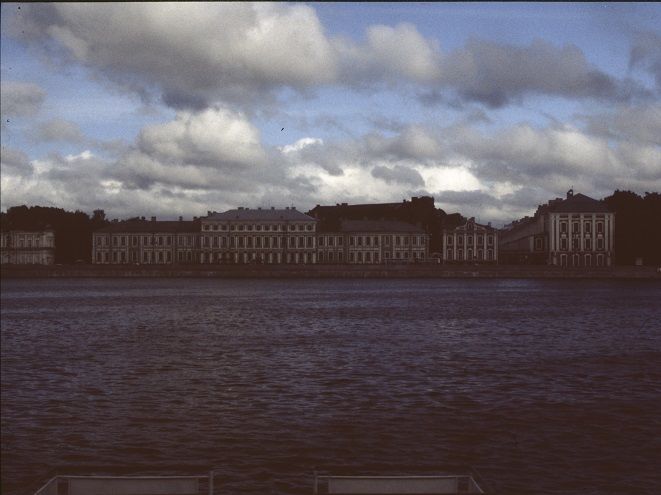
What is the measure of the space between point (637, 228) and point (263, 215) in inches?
2050

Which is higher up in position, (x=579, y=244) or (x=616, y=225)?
(x=616, y=225)

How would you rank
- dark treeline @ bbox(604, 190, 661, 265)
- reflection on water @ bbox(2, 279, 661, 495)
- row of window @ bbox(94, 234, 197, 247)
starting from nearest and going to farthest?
1. reflection on water @ bbox(2, 279, 661, 495)
2. dark treeline @ bbox(604, 190, 661, 265)
3. row of window @ bbox(94, 234, 197, 247)

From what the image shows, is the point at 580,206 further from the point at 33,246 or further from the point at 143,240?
the point at 33,246

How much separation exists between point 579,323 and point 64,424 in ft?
86.9

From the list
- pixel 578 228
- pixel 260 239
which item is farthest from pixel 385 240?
pixel 578 228

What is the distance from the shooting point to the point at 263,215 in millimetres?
113688

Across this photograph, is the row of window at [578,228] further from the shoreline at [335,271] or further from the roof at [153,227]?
the roof at [153,227]

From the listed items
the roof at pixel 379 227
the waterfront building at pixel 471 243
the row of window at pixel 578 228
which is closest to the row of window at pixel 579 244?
the row of window at pixel 578 228

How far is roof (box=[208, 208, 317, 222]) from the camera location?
11238 centimetres

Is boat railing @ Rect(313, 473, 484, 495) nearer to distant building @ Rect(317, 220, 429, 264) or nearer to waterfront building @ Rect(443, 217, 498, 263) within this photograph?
waterfront building @ Rect(443, 217, 498, 263)

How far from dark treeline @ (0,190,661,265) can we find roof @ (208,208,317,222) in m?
26.3

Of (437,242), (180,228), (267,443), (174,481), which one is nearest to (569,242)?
(437,242)

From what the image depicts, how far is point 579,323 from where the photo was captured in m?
34.8

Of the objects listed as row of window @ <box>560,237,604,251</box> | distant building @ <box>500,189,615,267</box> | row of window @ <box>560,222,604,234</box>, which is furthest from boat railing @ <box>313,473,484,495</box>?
row of window @ <box>560,222,604,234</box>
